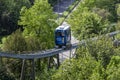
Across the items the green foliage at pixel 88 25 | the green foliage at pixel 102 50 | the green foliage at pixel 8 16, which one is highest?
the green foliage at pixel 102 50

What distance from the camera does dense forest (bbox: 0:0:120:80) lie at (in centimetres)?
2339

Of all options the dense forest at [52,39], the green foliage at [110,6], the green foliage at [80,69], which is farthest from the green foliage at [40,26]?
the green foliage at [110,6]

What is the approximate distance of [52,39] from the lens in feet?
135

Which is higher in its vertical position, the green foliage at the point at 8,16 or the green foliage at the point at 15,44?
the green foliage at the point at 15,44

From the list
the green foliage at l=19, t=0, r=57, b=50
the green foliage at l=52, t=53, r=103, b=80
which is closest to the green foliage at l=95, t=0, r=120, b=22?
the green foliage at l=19, t=0, r=57, b=50

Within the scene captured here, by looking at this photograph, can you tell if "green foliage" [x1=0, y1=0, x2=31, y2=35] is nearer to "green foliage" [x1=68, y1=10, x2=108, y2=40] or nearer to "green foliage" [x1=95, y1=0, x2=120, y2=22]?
"green foliage" [x1=95, y1=0, x2=120, y2=22]

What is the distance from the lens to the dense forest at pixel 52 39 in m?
23.4

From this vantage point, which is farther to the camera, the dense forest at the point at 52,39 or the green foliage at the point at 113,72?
the dense forest at the point at 52,39

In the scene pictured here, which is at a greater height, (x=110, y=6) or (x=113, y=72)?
(x=113, y=72)

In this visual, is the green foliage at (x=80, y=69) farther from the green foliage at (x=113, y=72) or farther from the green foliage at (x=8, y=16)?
the green foliage at (x=8, y=16)

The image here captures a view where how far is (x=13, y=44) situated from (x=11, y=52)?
147 cm

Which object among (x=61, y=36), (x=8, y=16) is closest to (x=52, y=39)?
(x=61, y=36)

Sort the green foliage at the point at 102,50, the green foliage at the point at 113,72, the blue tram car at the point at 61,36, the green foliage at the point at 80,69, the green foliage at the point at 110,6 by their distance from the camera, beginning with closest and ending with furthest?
1. the green foliage at the point at 113,72
2. the green foliage at the point at 80,69
3. the green foliage at the point at 102,50
4. the blue tram car at the point at 61,36
5. the green foliage at the point at 110,6

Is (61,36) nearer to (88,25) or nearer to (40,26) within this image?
(40,26)
